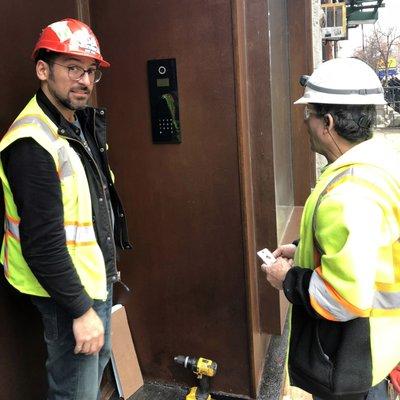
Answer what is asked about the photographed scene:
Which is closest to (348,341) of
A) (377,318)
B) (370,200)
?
(377,318)

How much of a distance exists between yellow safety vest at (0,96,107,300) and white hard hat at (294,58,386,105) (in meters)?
0.96

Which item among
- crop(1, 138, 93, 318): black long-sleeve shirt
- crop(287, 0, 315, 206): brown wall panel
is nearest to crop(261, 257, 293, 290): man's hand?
crop(1, 138, 93, 318): black long-sleeve shirt

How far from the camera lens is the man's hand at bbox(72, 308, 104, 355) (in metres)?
1.89

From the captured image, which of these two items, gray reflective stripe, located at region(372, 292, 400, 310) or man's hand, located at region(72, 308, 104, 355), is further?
man's hand, located at region(72, 308, 104, 355)

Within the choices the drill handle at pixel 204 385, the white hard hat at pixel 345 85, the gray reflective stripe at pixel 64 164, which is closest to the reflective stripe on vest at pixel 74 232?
the gray reflective stripe at pixel 64 164

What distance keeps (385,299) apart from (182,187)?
59.3 inches

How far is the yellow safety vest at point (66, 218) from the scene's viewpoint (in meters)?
1.90

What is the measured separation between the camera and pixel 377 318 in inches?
67.1

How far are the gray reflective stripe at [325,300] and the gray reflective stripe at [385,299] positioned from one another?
0.10 metres

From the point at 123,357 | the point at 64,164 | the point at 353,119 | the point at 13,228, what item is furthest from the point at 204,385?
the point at 353,119

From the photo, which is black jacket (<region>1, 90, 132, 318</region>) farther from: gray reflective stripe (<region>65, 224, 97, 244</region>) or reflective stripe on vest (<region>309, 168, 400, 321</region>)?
reflective stripe on vest (<region>309, 168, 400, 321</region>)

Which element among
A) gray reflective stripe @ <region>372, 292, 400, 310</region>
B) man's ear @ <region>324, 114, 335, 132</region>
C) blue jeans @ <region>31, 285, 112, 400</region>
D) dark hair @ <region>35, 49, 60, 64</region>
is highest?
dark hair @ <region>35, 49, 60, 64</region>

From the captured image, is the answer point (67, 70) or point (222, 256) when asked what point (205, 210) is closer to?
point (222, 256)

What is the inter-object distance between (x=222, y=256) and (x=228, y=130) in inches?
29.3
